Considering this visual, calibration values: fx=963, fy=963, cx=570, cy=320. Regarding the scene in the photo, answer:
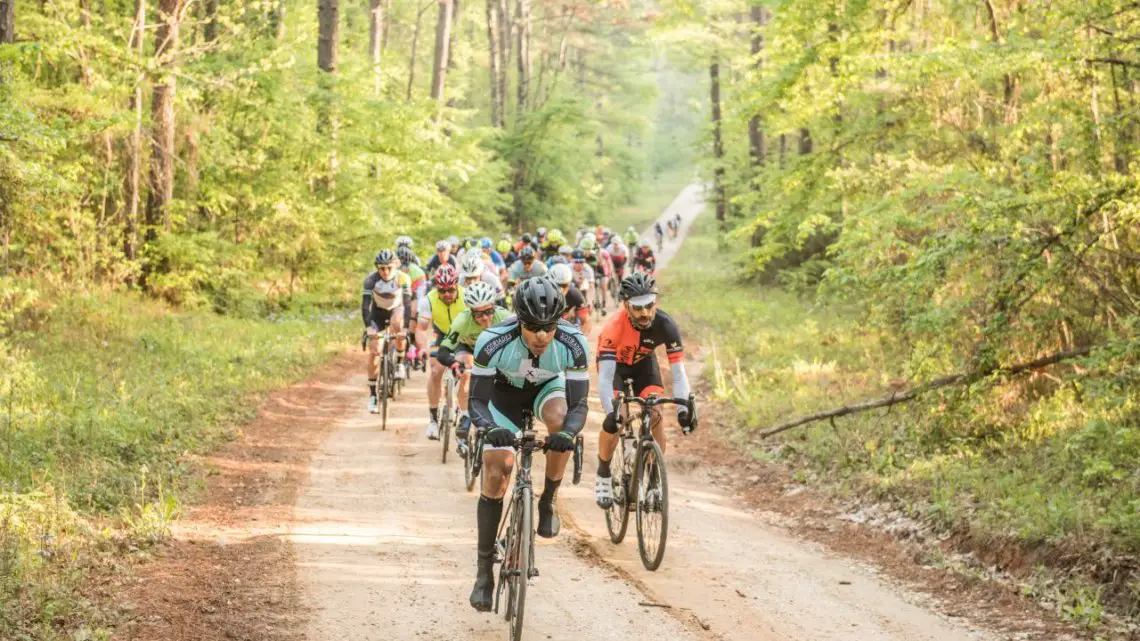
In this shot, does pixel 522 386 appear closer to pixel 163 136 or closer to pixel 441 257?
pixel 441 257

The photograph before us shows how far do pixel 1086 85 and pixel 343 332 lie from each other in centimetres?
1520

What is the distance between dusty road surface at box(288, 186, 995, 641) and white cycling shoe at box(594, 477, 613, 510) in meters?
0.39

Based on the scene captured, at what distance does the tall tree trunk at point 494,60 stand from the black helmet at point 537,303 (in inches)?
1457

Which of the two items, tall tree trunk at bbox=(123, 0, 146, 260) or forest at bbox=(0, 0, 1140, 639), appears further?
tall tree trunk at bbox=(123, 0, 146, 260)

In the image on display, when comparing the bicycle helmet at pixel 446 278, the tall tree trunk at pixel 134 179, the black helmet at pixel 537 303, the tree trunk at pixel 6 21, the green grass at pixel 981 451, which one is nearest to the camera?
the black helmet at pixel 537 303

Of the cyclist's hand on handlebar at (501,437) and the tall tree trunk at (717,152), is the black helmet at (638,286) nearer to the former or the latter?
the cyclist's hand on handlebar at (501,437)

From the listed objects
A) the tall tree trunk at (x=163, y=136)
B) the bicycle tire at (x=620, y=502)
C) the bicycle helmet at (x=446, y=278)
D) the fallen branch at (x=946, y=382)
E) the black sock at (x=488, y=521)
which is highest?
the tall tree trunk at (x=163, y=136)

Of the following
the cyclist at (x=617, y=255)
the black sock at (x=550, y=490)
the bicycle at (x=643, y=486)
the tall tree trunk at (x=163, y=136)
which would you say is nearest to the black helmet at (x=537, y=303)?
the black sock at (x=550, y=490)

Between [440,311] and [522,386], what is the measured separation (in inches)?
206

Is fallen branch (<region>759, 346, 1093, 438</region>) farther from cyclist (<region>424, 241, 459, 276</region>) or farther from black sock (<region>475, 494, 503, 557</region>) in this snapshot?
cyclist (<region>424, 241, 459, 276</region>)

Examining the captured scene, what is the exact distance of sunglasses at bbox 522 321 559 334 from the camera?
6.28 meters

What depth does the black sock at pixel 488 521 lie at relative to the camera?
6.48 meters

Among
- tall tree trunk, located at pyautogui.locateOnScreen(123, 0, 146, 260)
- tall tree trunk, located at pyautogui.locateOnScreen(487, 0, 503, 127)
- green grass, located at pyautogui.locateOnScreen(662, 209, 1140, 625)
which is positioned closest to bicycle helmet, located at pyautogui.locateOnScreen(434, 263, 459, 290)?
green grass, located at pyautogui.locateOnScreen(662, 209, 1140, 625)

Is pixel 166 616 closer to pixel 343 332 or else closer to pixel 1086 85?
pixel 1086 85
